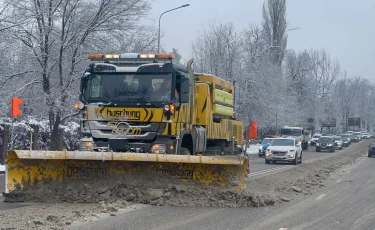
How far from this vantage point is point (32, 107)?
2622 cm

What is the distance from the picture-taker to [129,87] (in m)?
13.6

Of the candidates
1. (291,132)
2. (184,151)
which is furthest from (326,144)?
→ (184,151)

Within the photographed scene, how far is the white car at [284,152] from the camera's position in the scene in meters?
31.2

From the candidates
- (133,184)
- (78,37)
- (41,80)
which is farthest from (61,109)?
(133,184)

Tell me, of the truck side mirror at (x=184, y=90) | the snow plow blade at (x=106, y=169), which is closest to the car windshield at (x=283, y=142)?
the truck side mirror at (x=184, y=90)

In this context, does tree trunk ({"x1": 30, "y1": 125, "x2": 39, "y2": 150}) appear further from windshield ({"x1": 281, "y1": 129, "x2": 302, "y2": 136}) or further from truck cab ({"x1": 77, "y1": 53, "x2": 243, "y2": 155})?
windshield ({"x1": 281, "y1": 129, "x2": 302, "y2": 136})

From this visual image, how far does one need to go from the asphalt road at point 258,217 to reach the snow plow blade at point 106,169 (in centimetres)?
81

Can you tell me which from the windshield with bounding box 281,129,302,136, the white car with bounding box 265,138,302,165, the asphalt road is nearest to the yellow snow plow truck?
the asphalt road

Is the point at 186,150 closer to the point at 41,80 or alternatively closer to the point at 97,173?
the point at 97,173

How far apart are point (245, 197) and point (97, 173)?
3.15m

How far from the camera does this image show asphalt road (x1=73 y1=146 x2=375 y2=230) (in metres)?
9.67

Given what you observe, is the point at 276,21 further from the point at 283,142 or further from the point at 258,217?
the point at 258,217

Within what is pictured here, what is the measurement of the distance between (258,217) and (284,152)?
2101 cm

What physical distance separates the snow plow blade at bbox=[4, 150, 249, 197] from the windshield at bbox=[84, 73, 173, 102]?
1968 millimetres
